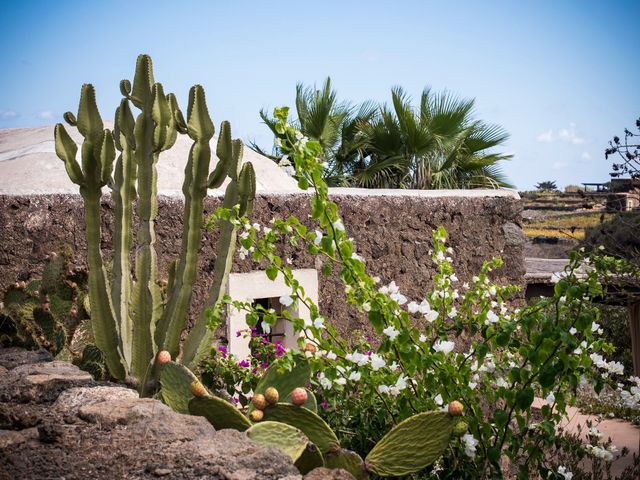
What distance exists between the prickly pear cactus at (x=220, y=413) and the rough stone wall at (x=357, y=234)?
7.18ft

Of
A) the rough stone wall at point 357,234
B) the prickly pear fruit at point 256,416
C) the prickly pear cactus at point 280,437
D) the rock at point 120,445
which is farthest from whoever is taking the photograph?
the rough stone wall at point 357,234

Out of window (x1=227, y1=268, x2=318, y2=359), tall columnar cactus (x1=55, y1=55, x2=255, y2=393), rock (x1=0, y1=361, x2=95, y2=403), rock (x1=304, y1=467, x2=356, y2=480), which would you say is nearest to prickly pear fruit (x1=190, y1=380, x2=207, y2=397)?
rock (x1=0, y1=361, x2=95, y2=403)

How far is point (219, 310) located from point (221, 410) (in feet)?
2.13

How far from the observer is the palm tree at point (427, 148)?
14094 millimetres

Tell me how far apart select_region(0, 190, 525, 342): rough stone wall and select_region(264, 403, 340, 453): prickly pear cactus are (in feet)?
7.14

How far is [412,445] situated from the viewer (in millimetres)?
3207

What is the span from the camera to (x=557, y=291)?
10.8 ft

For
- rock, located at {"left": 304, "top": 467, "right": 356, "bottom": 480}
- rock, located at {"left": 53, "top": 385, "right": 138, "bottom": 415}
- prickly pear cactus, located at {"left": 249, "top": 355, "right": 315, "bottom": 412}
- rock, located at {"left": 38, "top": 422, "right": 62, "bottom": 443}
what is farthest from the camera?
prickly pear cactus, located at {"left": 249, "top": 355, "right": 315, "bottom": 412}

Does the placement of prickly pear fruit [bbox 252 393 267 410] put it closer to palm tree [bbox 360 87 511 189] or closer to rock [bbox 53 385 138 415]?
rock [bbox 53 385 138 415]

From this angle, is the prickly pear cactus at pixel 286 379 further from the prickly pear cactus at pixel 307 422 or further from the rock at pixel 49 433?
the rock at pixel 49 433

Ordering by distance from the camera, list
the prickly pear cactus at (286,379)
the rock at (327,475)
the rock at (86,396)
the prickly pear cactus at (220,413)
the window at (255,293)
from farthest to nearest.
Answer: the window at (255,293) → the prickly pear cactus at (286,379) → the prickly pear cactus at (220,413) → the rock at (86,396) → the rock at (327,475)

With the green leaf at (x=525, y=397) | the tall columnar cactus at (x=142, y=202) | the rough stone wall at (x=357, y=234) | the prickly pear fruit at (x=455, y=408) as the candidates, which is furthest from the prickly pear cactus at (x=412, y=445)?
the rough stone wall at (x=357, y=234)

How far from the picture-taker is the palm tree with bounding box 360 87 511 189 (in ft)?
46.2

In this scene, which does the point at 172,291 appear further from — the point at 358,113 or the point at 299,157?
the point at 358,113
